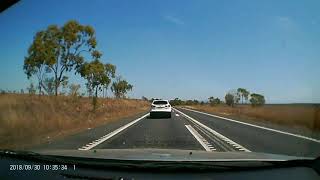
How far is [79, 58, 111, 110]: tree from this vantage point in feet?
145

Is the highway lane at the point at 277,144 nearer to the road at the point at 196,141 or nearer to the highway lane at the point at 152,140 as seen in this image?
the road at the point at 196,141

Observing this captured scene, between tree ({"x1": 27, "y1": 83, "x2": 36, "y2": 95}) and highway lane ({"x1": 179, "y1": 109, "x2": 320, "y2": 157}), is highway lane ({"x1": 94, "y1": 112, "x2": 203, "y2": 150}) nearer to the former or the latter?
highway lane ({"x1": 179, "y1": 109, "x2": 320, "y2": 157})

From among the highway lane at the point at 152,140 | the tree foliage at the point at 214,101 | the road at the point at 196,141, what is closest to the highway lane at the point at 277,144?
the road at the point at 196,141

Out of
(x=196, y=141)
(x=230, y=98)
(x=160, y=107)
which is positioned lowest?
(x=196, y=141)

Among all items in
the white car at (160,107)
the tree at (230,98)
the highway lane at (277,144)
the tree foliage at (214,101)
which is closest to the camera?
the highway lane at (277,144)

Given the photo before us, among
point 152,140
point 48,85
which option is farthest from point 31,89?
point 152,140

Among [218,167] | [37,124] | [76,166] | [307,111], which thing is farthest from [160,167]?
[37,124]

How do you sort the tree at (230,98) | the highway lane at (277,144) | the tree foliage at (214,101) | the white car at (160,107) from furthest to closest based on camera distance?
1. the tree foliage at (214,101)
2. the tree at (230,98)
3. the white car at (160,107)
4. the highway lane at (277,144)

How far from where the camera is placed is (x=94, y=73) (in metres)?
47.2

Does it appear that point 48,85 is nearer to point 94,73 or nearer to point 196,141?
point 94,73

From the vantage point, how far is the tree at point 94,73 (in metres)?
44.1

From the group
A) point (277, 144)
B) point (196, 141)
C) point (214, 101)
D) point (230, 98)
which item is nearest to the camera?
point (277, 144)

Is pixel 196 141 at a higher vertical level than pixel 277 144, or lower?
higher

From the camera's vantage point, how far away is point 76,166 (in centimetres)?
582
